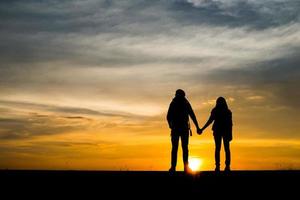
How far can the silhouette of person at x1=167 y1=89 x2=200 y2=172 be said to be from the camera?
50.9 feet

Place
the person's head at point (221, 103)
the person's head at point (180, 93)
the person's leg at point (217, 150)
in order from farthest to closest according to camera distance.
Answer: the person's leg at point (217, 150), the person's head at point (221, 103), the person's head at point (180, 93)

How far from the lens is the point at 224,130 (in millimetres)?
16188

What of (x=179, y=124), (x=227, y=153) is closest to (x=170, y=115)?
(x=179, y=124)

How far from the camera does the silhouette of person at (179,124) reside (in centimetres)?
1551

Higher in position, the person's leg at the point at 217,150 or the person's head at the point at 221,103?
the person's head at the point at 221,103

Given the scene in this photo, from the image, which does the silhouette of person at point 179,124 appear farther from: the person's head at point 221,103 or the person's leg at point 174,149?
the person's head at point 221,103

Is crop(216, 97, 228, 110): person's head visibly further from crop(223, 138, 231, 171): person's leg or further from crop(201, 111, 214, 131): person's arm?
crop(223, 138, 231, 171): person's leg

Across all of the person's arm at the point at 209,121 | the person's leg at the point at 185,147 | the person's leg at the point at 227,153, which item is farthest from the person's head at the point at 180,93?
the person's leg at the point at 227,153

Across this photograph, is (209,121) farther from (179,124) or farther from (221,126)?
(179,124)
